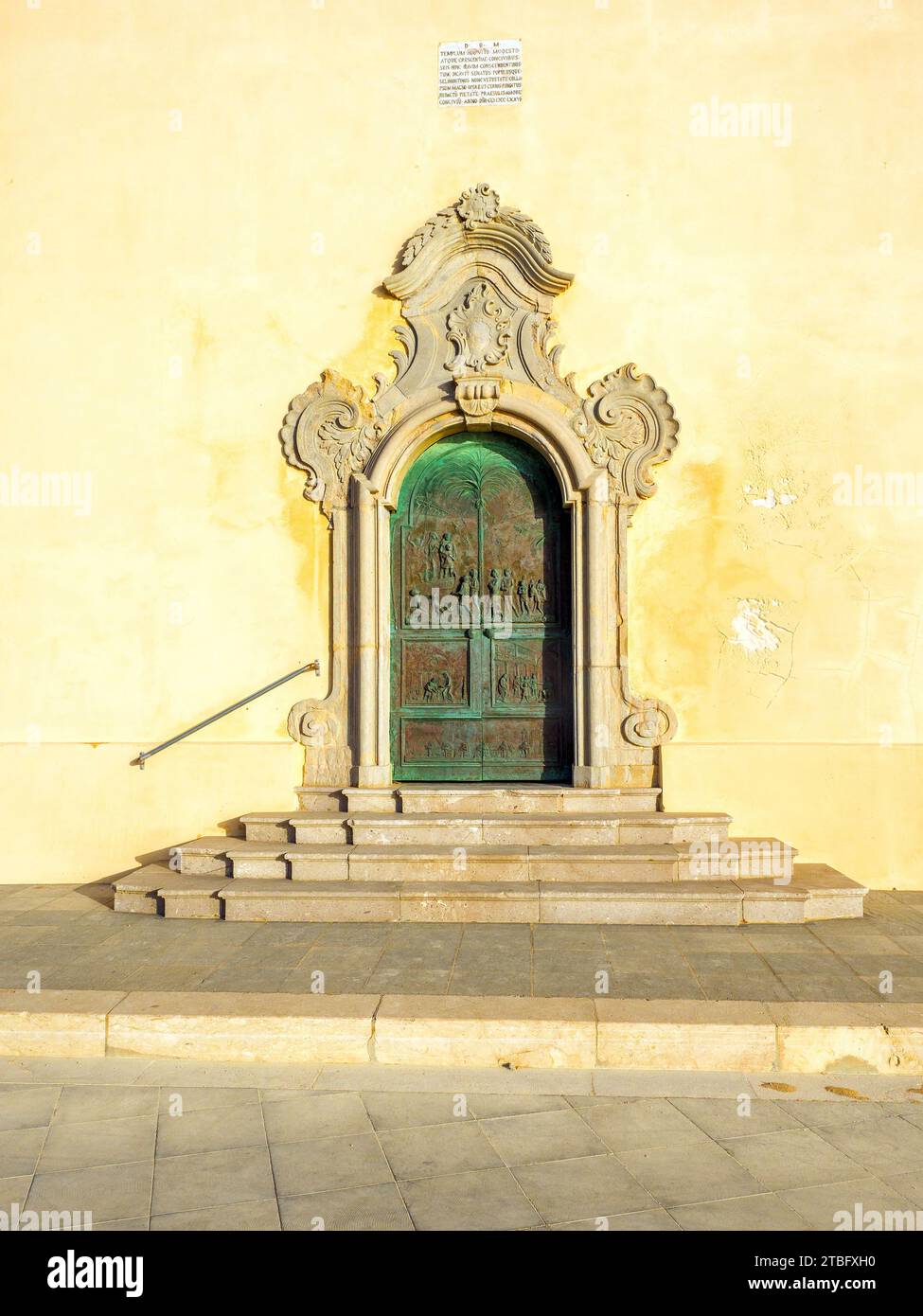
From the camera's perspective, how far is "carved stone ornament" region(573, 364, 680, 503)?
287 inches

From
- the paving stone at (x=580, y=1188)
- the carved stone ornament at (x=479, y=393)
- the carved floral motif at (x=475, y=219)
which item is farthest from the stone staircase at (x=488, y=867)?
the carved floral motif at (x=475, y=219)

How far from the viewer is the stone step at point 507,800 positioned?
22.7ft

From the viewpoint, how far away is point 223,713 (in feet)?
Result: 24.0

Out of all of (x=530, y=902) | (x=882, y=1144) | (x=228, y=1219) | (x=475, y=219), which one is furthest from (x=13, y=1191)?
(x=475, y=219)

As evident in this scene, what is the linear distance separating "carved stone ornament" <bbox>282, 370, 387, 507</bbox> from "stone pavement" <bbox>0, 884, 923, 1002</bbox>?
130 inches

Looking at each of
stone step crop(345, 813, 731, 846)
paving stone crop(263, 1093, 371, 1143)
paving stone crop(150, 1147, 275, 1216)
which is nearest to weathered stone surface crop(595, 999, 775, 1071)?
paving stone crop(263, 1093, 371, 1143)

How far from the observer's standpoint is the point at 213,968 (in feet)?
16.7

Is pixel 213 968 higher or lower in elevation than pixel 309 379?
lower

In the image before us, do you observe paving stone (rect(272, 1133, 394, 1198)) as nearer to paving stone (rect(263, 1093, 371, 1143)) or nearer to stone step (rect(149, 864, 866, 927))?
paving stone (rect(263, 1093, 371, 1143))

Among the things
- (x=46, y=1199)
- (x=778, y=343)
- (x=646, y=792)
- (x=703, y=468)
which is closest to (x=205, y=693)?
(x=646, y=792)

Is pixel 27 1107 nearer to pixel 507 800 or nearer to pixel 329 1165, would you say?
pixel 329 1165

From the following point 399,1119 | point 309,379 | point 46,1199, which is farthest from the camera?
point 309,379
